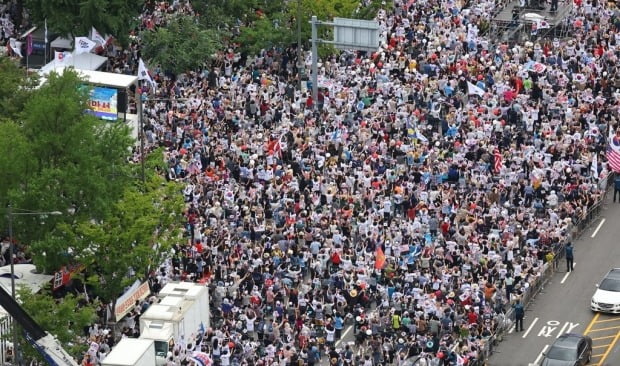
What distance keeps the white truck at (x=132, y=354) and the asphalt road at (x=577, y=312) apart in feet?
38.8

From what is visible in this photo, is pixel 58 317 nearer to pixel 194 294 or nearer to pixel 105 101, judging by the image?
pixel 194 294

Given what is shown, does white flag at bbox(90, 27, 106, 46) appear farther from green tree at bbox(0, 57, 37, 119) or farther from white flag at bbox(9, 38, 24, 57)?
green tree at bbox(0, 57, 37, 119)

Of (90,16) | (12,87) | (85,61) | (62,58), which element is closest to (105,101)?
(12,87)

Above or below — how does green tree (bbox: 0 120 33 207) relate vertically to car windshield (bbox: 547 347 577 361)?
above

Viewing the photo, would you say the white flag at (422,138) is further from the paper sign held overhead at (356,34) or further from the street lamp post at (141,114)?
the street lamp post at (141,114)

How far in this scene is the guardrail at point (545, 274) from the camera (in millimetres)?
66438

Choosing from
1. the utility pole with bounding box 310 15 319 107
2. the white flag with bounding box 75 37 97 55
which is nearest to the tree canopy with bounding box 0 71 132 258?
the utility pole with bounding box 310 15 319 107

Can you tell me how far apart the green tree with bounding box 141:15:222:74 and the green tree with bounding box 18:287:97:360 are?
80.8ft

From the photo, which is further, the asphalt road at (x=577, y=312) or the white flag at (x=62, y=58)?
the white flag at (x=62, y=58)

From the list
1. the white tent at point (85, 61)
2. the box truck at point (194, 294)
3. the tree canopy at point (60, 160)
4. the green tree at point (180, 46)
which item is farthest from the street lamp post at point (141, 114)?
the box truck at point (194, 294)

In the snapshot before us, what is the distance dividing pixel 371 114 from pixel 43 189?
65.3 feet

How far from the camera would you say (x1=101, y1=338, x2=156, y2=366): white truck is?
62000 mm

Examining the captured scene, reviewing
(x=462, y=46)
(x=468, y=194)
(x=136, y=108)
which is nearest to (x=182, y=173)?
(x=136, y=108)

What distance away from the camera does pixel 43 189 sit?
6606 cm
